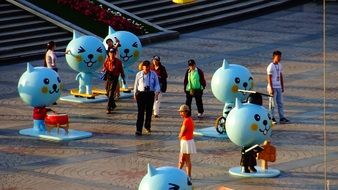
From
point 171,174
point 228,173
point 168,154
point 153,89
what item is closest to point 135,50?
point 153,89

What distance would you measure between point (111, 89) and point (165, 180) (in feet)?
35.7

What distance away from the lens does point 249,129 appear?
21.3 metres

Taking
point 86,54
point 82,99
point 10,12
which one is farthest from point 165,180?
point 10,12

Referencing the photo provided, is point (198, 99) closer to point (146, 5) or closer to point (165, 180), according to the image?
point (165, 180)

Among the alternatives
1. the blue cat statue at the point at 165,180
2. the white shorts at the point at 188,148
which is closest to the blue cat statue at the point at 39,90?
the white shorts at the point at 188,148

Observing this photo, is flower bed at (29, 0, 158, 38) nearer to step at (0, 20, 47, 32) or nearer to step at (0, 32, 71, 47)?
step at (0, 20, 47, 32)

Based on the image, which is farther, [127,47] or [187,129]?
[127,47]

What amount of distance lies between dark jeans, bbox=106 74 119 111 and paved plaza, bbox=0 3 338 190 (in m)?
0.25

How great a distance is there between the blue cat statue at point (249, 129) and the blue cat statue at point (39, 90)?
5.53 meters

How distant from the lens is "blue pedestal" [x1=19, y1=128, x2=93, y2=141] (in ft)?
82.0

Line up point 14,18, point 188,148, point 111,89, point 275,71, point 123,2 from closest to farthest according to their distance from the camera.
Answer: point 188,148
point 275,71
point 111,89
point 14,18
point 123,2

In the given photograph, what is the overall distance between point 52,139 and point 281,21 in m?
21.1

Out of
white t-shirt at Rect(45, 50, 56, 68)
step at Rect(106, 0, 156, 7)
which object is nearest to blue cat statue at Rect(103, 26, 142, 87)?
white t-shirt at Rect(45, 50, 56, 68)

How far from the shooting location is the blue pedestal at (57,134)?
25.0 m
